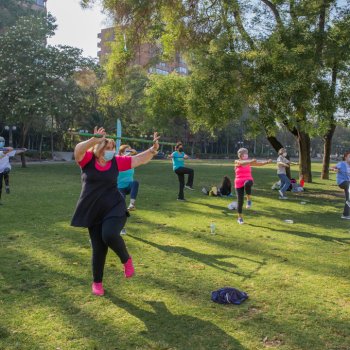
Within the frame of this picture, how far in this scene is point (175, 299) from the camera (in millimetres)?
4816

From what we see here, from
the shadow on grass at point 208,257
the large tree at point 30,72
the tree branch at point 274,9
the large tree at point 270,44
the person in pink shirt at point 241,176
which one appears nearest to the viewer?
the shadow on grass at point 208,257

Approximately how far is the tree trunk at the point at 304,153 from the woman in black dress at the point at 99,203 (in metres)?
15.5

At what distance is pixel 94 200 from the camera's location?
4.78 m

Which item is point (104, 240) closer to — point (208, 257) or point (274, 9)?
point (208, 257)

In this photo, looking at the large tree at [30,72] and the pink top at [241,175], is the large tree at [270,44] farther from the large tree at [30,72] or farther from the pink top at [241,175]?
the large tree at [30,72]

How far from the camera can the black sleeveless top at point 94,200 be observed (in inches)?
188

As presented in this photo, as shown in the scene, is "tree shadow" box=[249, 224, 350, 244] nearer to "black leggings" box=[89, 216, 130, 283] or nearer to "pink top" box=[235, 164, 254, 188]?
"pink top" box=[235, 164, 254, 188]

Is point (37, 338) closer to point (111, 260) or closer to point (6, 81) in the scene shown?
point (111, 260)

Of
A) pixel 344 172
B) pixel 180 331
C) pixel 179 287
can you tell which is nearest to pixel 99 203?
pixel 179 287

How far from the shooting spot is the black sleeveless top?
477 centimetres

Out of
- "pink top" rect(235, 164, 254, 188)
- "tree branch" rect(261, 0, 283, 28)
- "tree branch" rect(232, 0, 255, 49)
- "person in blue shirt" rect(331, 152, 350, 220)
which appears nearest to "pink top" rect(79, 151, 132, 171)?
"pink top" rect(235, 164, 254, 188)

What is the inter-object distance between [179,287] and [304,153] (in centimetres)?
1644

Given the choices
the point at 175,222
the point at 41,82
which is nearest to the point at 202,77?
the point at 175,222

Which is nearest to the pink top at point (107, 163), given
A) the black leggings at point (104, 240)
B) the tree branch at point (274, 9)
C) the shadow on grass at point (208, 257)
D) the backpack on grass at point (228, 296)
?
the black leggings at point (104, 240)
